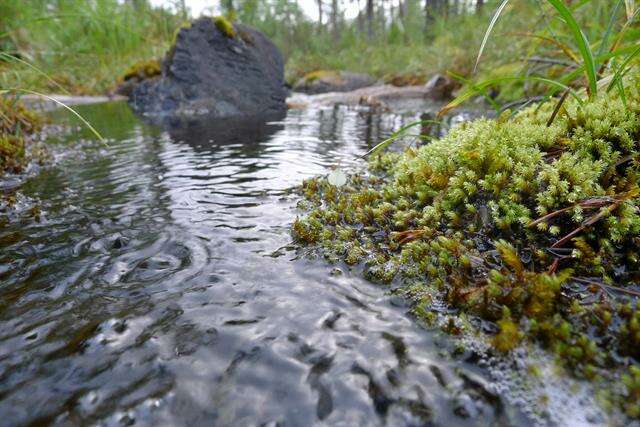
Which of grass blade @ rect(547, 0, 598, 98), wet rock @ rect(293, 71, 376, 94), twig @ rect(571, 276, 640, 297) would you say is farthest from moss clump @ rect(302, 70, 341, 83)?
twig @ rect(571, 276, 640, 297)

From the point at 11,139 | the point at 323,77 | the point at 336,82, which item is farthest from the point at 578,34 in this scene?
the point at 323,77

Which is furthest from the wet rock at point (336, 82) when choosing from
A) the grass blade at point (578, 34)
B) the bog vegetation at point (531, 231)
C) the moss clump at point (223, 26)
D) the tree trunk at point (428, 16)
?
the grass blade at point (578, 34)

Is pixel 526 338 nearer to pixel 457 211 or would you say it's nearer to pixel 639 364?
pixel 639 364

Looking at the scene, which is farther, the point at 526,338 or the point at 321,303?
the point at 321,303

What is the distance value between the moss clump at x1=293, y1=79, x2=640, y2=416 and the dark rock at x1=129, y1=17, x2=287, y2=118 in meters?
9.84

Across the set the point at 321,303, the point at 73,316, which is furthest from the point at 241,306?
the point at 73,316

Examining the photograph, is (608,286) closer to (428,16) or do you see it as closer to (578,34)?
(578,34)

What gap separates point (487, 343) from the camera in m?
1.75

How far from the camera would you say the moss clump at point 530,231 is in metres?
1.72

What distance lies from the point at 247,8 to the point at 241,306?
30805 mm

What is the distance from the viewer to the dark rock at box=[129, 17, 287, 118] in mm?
12500

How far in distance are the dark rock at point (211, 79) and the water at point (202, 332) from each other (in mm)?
9492

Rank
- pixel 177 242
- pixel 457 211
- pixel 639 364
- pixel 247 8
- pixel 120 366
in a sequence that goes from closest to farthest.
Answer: pixel 639 364 < pixel 120 366 < pixel 457 211 < pixel 177 242 < pixel 247 8

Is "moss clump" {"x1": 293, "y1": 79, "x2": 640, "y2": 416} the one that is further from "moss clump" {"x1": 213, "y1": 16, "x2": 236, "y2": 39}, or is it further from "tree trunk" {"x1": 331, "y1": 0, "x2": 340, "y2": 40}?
"tree trunk" {"x1": 331, "y1": 0, "x2": 340, "y2": 40}
